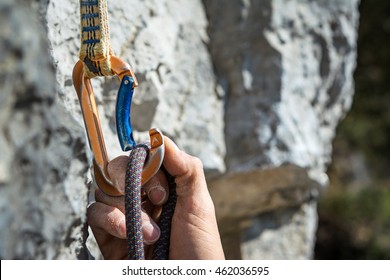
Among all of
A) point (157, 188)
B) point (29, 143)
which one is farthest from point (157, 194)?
point (29, 143)

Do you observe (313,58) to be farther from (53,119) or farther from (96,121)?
(53,119)

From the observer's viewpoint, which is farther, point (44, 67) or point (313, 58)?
point (313, 58)

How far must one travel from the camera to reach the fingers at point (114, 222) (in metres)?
0.84

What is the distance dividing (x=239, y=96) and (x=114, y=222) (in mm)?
803

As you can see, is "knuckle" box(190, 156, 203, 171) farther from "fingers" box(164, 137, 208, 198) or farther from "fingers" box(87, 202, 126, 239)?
"fingers" box(87, 202, 126, 239)

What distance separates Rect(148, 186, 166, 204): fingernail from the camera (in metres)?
0.88

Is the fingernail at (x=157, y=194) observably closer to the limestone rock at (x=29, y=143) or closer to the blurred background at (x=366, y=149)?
the limestone rock at (x=29, y=143)

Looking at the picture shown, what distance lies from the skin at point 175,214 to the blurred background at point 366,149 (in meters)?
3.39

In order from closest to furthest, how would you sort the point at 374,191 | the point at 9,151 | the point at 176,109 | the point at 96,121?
1. the point at 9,151
2. the point at 96,121
3. the point at 176,109
4. the point at 374,191

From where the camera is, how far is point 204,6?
151 cm

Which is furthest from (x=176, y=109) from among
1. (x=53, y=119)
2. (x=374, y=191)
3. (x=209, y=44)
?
(x=374, y=191)

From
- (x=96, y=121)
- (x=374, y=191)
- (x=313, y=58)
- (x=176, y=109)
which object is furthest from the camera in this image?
(x=374, y=191)
